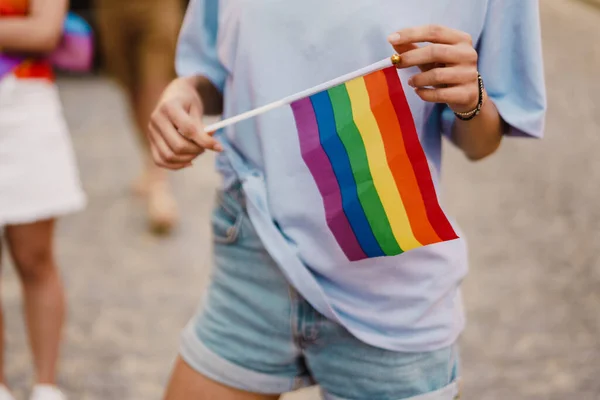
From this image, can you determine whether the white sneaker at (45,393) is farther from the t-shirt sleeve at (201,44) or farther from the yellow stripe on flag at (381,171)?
the yellow stripe on flag at (381,171)

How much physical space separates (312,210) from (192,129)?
0.61ft

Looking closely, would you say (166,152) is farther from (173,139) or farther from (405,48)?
(405,48)

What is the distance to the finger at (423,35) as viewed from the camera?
0.77 m

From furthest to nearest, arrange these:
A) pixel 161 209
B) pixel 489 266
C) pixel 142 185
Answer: pixel 142 185
pixel 161 209
pixel 489 266

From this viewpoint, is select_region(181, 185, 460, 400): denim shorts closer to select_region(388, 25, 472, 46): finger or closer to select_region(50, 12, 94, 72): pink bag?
select_region(388, 25, 472, 46): finger

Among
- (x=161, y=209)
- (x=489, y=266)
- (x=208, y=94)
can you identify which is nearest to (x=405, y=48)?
(x=208, y=94)

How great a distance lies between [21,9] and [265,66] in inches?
31.8

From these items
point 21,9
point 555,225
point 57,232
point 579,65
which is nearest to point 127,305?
Answer: point 57,232

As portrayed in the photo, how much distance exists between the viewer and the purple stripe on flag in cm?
88

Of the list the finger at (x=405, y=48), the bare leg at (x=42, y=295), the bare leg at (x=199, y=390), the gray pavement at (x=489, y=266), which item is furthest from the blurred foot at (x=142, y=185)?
the finger at (x=405, y=48)

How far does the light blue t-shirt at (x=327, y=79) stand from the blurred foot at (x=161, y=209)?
1796 millimetres

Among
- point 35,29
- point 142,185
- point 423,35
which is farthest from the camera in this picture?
point 142,185

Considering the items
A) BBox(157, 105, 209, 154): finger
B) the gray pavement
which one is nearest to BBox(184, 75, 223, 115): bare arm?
BBox(157, 105, 209, 154): finger

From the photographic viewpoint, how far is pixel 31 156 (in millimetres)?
1540
